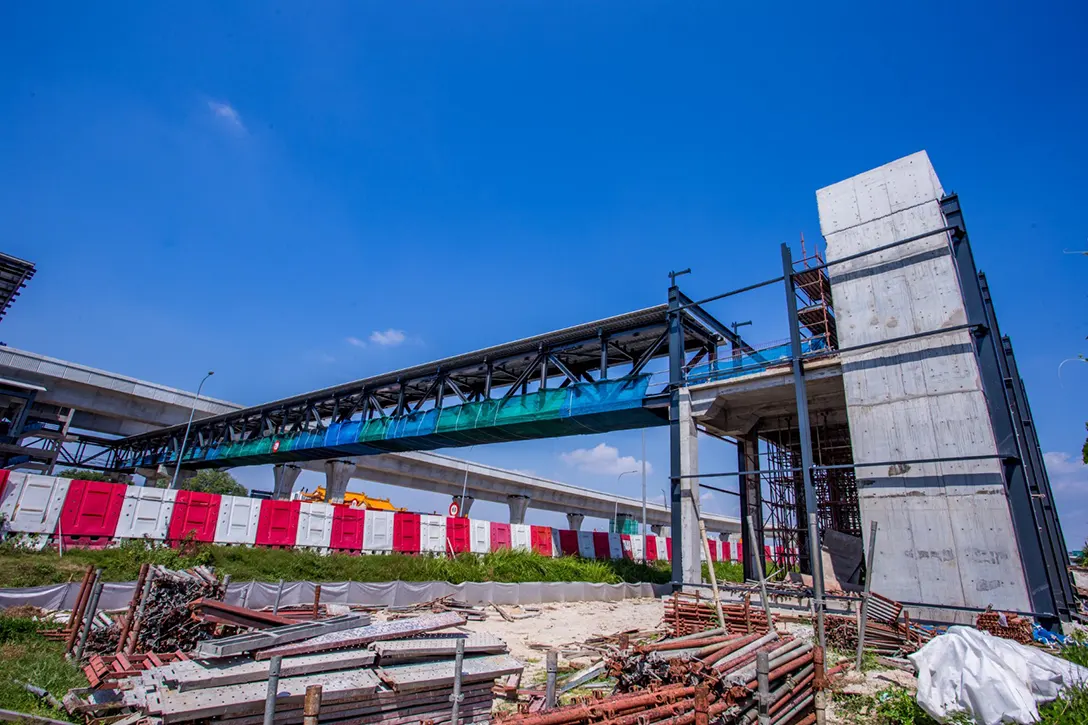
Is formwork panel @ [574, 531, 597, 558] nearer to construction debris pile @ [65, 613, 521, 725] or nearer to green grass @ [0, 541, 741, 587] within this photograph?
green grass @ [0, 541, 741, 587]

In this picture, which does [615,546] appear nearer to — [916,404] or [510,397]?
[510,397]

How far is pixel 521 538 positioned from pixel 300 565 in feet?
43.2

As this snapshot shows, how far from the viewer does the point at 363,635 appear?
825 centimetres

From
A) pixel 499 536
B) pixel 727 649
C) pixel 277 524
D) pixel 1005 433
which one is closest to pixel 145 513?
pixel 277 524

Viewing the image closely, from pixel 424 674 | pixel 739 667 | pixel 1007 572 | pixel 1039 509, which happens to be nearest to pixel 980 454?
pixel 1007 572

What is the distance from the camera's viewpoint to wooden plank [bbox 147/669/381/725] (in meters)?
6.09

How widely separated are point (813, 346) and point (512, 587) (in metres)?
15.3

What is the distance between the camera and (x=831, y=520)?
89.1 ft

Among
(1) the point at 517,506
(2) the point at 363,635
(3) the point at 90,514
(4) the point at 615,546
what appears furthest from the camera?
(1) the point at 517,506

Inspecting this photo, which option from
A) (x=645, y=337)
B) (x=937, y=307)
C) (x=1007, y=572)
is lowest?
(x=1007, y=572)

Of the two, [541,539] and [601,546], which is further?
[601,546]

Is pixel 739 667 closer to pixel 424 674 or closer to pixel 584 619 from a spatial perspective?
pixel 424 674

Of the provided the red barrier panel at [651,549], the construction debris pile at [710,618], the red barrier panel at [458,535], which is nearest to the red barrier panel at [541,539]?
the red barrier panel at [458,535]

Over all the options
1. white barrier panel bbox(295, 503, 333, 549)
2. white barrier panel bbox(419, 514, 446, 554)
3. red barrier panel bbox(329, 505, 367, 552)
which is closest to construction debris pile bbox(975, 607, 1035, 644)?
white barrier panel bbox(419, 514, 446, 554)
